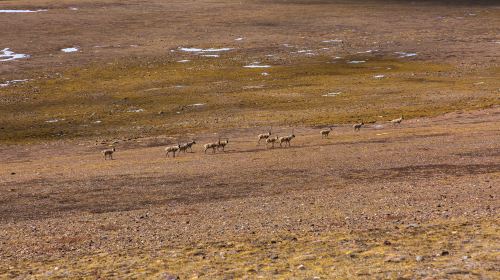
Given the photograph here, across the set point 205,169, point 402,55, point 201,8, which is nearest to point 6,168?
point 205,169

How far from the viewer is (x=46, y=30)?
13238 cm

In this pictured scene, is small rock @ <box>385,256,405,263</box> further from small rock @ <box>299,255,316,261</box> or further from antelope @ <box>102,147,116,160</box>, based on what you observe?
antelope @ <box>102,147,116,160</box>

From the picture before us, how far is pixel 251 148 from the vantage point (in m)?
49.5

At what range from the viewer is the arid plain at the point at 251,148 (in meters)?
20.4

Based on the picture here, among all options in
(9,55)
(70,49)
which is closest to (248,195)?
(9,55)

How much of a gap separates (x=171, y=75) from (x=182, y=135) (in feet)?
121


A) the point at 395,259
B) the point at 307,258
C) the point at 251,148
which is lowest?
the point at 251,148

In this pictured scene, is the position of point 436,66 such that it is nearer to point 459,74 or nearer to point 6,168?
point 459,74

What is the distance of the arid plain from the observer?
67.1ft

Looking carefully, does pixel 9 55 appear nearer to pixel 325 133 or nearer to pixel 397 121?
pixel 397 121

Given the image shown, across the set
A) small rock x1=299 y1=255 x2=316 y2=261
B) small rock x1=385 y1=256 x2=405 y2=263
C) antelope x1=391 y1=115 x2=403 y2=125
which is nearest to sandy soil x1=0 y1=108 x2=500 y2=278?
small rock x1=385 y1=256 x2=405 y2=263

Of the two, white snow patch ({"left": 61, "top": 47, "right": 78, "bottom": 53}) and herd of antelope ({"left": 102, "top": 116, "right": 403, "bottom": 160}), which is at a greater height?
herd of antelope ({"left": 102, "top": 116, "right": 403, "bottom": 160})

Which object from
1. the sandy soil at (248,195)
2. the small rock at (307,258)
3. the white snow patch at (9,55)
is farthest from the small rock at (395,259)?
the white snow patch at (9,55)

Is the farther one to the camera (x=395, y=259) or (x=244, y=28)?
(x=244, y=28)
